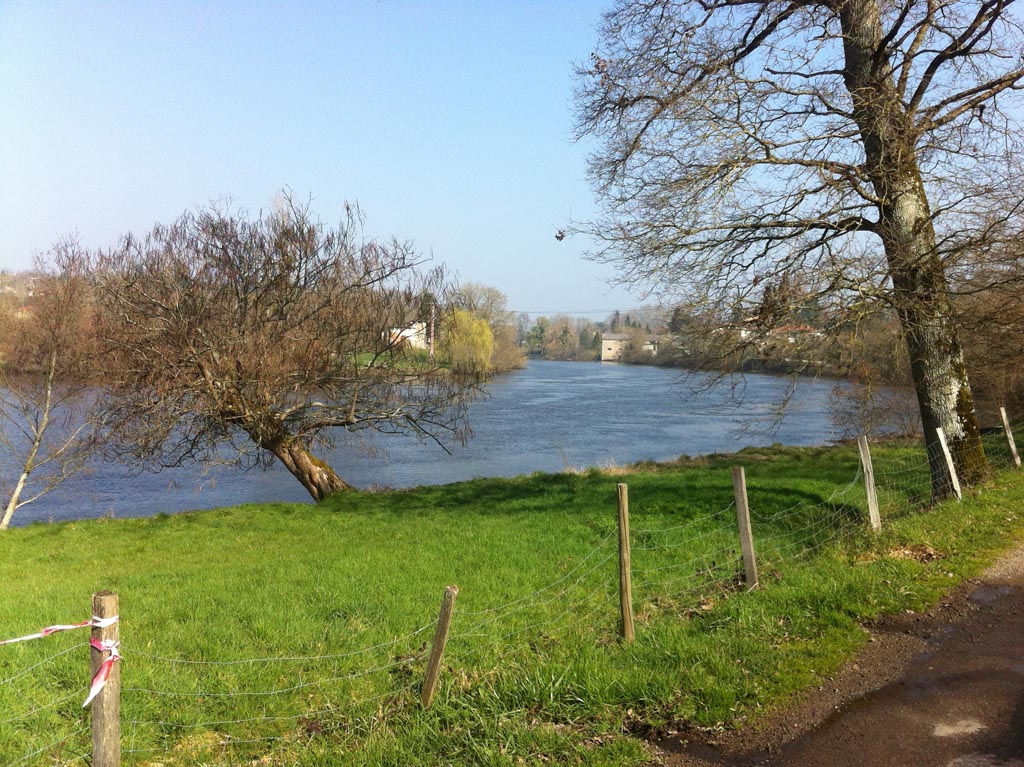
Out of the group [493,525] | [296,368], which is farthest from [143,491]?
[493,525]

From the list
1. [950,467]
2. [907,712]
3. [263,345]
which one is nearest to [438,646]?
[907,712]

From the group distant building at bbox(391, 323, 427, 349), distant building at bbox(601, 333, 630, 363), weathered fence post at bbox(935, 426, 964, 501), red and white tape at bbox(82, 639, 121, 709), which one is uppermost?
distant building at bbox(601, 333, 630, 363)

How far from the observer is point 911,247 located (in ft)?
35.4

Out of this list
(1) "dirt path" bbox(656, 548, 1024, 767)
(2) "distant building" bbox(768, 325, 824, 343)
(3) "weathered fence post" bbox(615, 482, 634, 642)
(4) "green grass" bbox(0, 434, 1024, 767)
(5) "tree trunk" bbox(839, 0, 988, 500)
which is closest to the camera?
(1) "dirt path" bbox(656, 548, 1024, 767)

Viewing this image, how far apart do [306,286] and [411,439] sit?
12.0 m

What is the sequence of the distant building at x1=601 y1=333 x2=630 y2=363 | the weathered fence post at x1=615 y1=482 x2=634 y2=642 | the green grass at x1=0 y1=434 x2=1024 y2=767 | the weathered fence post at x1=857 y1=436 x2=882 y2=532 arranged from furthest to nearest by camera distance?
the distant building at x1=601 y1=333 x2=630 y2=363
the weathered fence post at x1=857 y1=436 x2=882 y2=532
the weathered fence post at x1=615 y1=482 x2=634 y2=642
the green grass at x1=0 y1=434 x2=1024 y2=767

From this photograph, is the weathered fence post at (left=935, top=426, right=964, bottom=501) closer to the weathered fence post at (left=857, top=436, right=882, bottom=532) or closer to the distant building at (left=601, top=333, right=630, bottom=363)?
the weathered fence post at (left=857, top=436, right=882, bottom=532)

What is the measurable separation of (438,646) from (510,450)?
841 inches

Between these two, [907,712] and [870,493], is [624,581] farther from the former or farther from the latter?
[870,493]

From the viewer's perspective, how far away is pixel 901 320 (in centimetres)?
1073

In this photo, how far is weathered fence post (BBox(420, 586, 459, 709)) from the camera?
4.63m

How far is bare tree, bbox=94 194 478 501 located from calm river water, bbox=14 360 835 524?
2.68m

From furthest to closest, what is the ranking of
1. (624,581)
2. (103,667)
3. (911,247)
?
(911,247) → (624,581) → (103,667)

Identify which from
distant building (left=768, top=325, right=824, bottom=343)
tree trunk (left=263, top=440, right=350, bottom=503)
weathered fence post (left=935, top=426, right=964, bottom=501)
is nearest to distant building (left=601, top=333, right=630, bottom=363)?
tree trunk (left=263, top=440, right=350, bottom=503)
